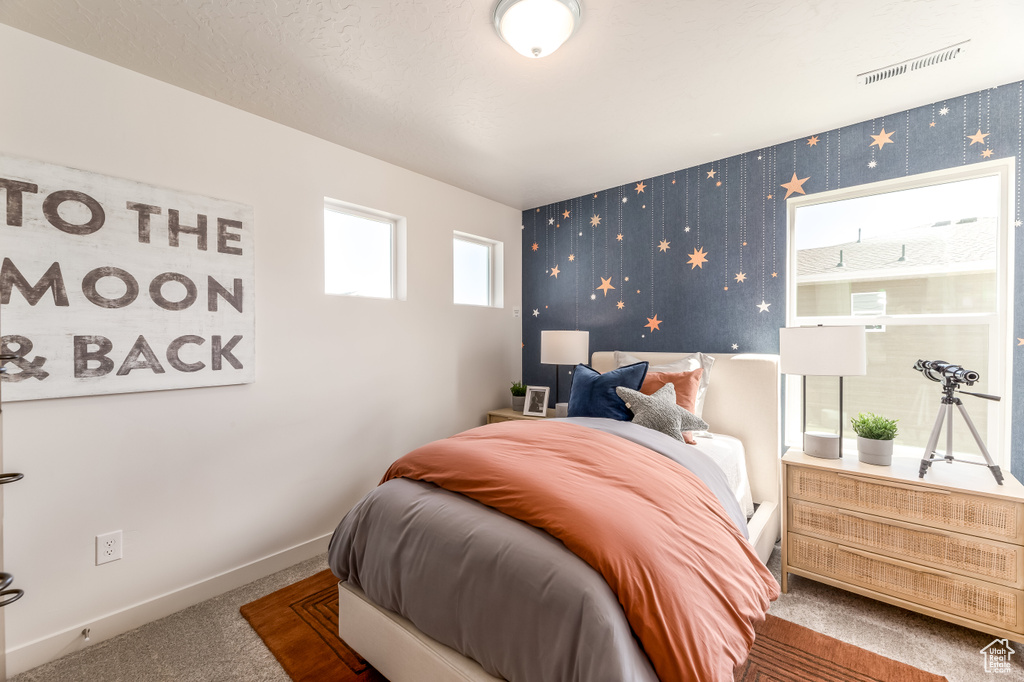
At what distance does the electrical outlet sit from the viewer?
189 cm

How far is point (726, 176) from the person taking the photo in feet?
9.84

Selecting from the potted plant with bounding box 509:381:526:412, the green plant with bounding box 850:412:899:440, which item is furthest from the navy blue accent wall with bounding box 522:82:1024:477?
the green plant with bounding box 850:412:899:440

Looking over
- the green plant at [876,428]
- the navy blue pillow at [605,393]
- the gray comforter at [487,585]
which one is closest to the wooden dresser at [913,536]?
the green plant at [876,428]

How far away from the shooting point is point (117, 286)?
192 cm

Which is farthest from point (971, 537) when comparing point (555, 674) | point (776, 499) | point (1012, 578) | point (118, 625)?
point (118, 625)

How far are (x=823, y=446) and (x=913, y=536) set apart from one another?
48cm

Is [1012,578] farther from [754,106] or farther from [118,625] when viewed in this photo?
[118,625]

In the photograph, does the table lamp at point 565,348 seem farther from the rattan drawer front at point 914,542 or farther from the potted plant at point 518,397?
the rattan drawer front at point 914,542

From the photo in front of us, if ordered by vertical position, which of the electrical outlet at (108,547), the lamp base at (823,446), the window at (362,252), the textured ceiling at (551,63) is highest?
the textured ceiling at (551,63)

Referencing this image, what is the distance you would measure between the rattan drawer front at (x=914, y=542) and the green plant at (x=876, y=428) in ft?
1.26

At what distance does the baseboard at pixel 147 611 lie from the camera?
1.73 m

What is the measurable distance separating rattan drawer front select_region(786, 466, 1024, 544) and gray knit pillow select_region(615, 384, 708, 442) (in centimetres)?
51

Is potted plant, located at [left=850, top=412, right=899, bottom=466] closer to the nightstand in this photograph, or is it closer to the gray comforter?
the gray comforter

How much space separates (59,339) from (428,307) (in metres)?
1.95
